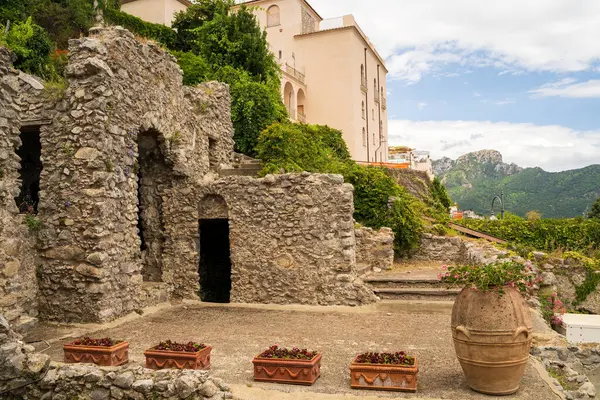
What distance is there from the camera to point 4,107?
8922mm

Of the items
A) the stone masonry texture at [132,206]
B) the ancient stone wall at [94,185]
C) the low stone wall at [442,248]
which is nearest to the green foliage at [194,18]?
the stone masonry texture at [132,206]

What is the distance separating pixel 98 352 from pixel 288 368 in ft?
8.26

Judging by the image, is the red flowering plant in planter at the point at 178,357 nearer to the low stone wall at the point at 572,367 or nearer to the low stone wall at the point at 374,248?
the low stone wall at the point at 572,367

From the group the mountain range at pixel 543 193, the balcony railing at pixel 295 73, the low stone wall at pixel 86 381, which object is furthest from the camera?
the mountain range at pixel 543 193

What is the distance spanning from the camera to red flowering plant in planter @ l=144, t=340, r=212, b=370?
650cm

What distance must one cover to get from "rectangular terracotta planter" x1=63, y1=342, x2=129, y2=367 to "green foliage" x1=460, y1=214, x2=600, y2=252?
18770mm

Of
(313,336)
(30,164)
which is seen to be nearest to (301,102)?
(30,164)

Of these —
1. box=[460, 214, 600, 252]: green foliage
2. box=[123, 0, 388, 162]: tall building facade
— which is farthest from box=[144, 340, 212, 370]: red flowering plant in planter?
box=[123, 0, 388, 162]: tall building facade

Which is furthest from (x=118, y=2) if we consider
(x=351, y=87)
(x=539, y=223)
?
(x=539, y=223)

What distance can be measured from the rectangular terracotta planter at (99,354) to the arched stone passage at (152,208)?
19.2ft

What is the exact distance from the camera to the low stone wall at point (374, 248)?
15.5 metres

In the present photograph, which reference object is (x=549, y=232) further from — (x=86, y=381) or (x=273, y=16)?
Result: (x=273, y=16)

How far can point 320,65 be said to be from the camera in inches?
1503

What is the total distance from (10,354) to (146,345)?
7.90 feet
